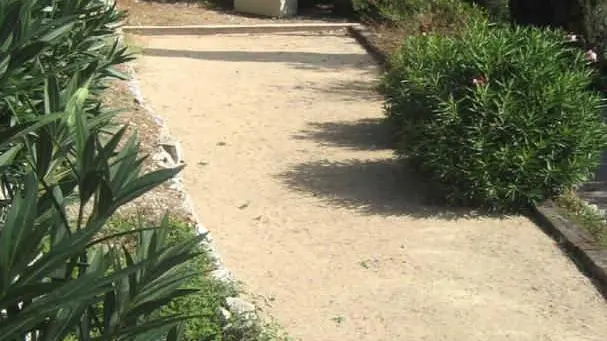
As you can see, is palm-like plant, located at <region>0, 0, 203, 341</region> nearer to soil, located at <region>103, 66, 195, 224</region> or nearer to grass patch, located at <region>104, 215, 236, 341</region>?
soil, located at <region>103, 66, 195, 224</region>

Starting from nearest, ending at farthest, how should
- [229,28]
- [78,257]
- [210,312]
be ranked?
[78,257] → [210,312] → [229,28]

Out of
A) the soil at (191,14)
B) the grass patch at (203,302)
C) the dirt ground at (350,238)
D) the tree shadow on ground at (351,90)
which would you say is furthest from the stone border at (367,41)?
the grass patch at (203,302)

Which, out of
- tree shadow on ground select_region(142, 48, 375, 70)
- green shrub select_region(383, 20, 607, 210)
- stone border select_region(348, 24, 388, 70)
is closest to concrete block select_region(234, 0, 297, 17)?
stone border select_region(348, 24, 388, 70)

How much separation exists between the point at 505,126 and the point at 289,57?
7175 mm

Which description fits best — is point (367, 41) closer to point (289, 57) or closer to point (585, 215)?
point (289, 57)

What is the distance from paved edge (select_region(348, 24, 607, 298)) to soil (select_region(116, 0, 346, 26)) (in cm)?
1036

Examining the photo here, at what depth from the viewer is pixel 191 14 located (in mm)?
17844

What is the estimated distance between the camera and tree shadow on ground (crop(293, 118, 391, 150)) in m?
9.20

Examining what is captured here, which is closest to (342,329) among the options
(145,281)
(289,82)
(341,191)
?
(341,191)

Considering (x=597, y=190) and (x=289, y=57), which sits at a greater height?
(x=597, y=190)

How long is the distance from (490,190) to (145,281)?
5108 mm

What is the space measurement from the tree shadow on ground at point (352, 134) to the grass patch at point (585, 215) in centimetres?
203

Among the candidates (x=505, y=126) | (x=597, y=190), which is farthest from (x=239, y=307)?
(x=597, y=190)

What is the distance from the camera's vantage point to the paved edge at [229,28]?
632 inches
